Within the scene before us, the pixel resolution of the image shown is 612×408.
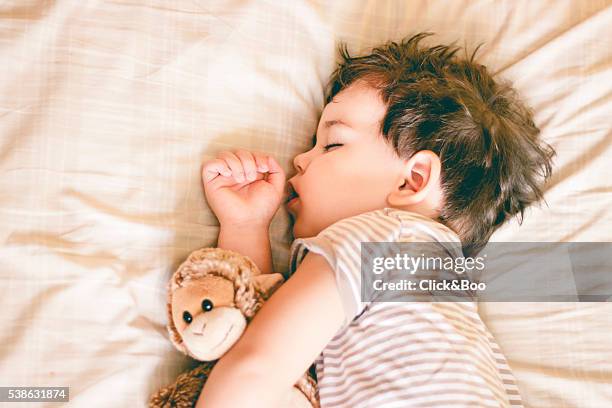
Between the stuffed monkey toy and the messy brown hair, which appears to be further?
the messy brown hair

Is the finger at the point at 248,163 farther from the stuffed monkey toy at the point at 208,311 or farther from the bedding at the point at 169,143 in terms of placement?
the stuffed monkey toy at the point at 208,311

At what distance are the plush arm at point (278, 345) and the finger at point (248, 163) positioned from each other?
239mm

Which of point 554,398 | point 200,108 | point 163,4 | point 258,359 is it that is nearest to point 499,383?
point 554,398

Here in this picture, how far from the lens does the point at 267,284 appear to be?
2.73 feet

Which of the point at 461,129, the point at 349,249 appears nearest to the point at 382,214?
the point at 349,249

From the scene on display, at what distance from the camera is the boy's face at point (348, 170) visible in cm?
92

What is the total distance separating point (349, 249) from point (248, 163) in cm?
26

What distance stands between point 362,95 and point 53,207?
1.57 feet

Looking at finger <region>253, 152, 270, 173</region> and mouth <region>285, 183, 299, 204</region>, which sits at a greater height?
finger <region>253, 152, 270, 173</region>

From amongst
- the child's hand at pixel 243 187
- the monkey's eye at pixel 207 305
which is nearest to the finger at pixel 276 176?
the child's hand at pixel 243 187

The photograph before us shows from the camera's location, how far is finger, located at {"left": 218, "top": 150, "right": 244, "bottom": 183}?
3.07 feet

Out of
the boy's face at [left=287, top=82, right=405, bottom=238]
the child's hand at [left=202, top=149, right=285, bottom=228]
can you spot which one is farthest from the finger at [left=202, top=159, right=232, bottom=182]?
the boy's face at [left=287, top=82, right=405, bottom=238]

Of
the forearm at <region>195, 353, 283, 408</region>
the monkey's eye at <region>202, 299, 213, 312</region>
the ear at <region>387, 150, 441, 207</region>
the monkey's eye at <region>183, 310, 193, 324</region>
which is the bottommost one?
the forearm at <region>195, 353, 283, 408</region>

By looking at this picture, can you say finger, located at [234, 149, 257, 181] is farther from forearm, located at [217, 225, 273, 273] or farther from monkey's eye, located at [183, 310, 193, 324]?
monkey's eye, located at [183, 310, 193, 324]
